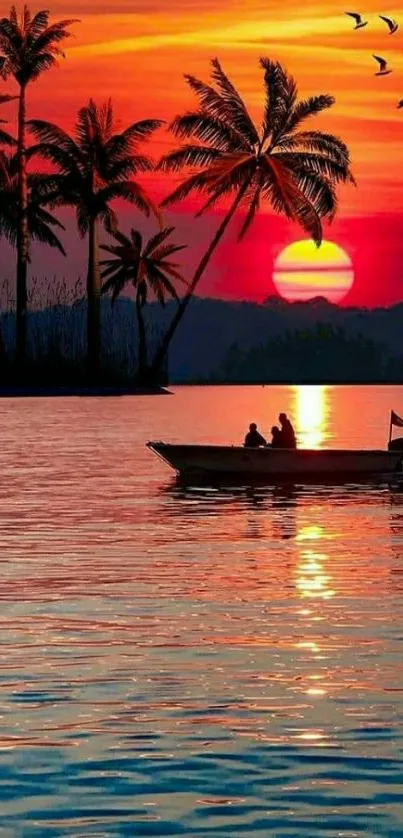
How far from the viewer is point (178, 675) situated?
655 inches

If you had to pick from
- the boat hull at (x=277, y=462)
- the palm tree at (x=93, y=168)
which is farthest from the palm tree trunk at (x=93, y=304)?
the boat hull at (x=277, y=462)

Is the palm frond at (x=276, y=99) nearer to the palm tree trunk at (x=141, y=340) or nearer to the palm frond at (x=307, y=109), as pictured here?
the palm frond at (x=307, y=109)

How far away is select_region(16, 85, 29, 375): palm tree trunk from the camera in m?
104

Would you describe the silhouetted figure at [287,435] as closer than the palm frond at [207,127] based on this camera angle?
Yes

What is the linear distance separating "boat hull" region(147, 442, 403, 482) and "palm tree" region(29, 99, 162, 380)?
199 ft

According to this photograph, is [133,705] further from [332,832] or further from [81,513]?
[81,513]

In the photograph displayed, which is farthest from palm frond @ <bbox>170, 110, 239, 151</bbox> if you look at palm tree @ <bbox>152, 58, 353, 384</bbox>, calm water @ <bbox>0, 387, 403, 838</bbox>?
calm water @ <bbox>0, 387, 403, 838</bbox>

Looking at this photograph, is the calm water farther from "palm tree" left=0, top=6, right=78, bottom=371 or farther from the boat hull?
"palm tree" left=0, top=6, right=78, bottom=371

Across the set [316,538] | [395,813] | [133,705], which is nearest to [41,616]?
[133,705]

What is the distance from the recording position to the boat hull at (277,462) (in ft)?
143

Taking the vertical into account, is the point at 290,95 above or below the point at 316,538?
above

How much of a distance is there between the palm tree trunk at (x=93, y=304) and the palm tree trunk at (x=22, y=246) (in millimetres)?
3600

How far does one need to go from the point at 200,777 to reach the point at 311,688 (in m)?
3.42

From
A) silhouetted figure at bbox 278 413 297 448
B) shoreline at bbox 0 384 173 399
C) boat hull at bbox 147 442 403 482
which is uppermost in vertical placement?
silhouetted figure at bbox 278 413 297 448
